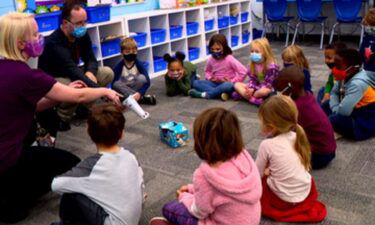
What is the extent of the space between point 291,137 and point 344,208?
0.49m

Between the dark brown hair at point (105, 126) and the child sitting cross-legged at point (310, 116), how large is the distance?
3.48 feet

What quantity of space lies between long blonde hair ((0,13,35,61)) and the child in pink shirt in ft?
7.28

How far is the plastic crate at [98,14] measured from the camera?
4.12 m

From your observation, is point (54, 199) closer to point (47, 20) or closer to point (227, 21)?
point (47, 20)

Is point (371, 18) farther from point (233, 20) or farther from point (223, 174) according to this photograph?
point (233, 20)

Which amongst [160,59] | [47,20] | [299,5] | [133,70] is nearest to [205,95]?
[133,70]

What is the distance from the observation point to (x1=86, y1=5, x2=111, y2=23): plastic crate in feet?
13.5

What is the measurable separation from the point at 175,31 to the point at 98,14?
4.21 feet

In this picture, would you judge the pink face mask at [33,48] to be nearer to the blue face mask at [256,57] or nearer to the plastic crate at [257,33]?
the blue face mask at [256,57]

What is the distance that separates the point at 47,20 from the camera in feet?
12.6

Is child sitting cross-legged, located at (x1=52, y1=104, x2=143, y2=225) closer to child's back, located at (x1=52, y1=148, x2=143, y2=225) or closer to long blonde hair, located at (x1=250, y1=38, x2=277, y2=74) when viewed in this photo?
child's back, located at (x1=52, y1=148, x2=143, y2=225)

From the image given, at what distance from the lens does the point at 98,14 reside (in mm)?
4219

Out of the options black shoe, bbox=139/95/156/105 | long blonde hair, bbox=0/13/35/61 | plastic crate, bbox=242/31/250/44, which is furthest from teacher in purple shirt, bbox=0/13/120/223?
plastic crate, bbox=242/31/250/44

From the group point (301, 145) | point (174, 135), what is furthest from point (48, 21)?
point (301, 145)
